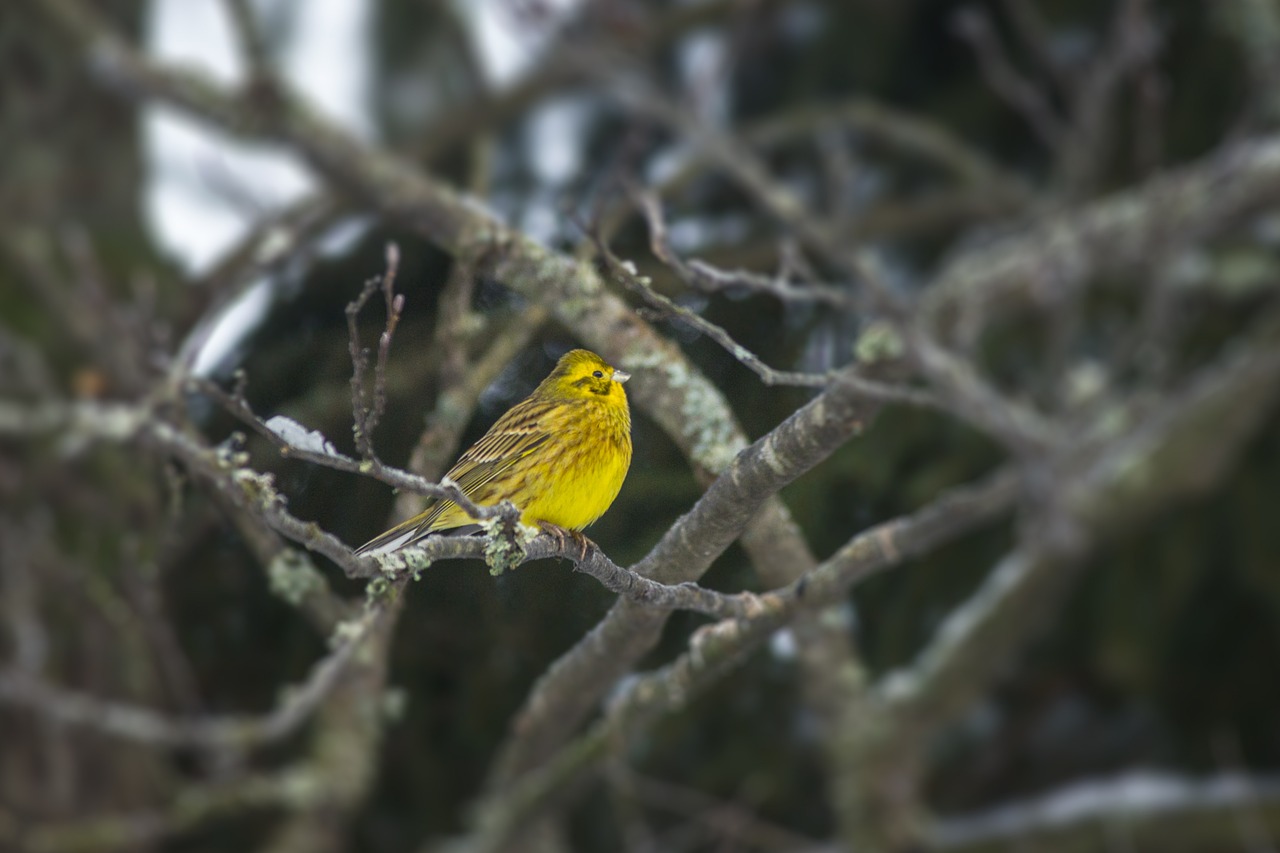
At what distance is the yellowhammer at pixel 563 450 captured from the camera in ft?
4.29

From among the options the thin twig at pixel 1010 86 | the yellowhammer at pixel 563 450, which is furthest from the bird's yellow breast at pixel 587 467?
the thin twig at pixel 1010 86

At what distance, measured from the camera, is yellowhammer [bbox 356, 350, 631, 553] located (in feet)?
4.29

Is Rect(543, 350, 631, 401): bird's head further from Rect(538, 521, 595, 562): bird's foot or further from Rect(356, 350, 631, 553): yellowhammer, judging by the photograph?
Rect(538, 521, 595, 562): bird's foot

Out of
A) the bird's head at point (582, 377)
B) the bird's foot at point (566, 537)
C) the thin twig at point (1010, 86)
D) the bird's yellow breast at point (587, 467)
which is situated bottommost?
the bird's foot at point (566, 537)

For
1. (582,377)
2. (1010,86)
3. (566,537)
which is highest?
(1010,86)

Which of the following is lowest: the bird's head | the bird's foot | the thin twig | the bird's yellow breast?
the bird's foot

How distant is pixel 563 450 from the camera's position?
1360 mm

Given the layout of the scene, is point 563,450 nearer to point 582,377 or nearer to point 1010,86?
point 582,377

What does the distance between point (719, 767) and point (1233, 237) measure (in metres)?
2.65

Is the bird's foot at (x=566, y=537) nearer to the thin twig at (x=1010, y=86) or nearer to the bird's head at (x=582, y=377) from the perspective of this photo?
the bird's head at (x=582, y=377)

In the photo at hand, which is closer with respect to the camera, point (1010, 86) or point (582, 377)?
point (582, 377)

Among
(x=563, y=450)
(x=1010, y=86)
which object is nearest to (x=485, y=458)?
(x=563, y=450)

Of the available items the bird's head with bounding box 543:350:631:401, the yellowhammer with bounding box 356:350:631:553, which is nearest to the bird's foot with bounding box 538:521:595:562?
the yellowhammer with bounding box 356:350:631:553

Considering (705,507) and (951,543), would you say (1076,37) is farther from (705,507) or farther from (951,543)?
(705,507)
